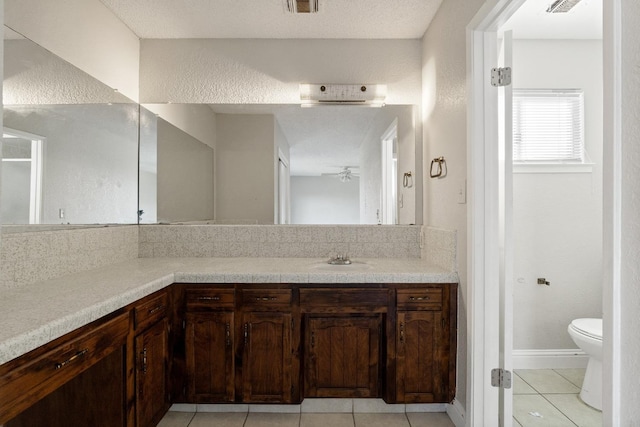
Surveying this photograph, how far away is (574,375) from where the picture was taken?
286 cm

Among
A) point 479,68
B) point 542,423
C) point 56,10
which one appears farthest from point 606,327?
point 56,10

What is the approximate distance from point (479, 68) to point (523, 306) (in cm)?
191

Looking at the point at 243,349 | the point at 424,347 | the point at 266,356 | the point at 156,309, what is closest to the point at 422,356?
the point at 424,347

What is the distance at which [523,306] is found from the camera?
298cm

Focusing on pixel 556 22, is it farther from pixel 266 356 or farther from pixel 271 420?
pixel 271 420

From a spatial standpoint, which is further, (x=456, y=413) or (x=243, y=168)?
(x=243, y=168)

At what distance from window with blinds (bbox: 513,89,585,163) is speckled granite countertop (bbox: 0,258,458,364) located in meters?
1.29

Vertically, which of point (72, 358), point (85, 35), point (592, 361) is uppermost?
point (85, 35)

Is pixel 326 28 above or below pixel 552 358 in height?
above

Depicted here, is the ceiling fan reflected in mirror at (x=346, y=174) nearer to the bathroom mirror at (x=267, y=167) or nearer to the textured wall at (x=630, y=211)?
the bathroom mirror at (x=267, y=167)

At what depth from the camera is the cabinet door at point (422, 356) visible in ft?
7.28

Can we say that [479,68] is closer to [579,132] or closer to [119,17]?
[579,132]

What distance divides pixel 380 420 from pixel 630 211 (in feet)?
5.87

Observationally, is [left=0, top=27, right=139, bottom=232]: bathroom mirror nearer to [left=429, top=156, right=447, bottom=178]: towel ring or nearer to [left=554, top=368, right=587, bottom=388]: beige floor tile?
[left=429, top=156, right=447, bottom=178]: towel ring
